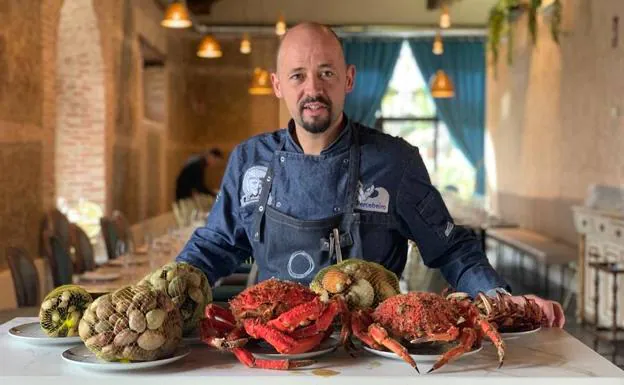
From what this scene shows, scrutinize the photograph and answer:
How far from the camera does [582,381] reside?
5.40 ft

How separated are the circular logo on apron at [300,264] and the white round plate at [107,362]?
2.81ft

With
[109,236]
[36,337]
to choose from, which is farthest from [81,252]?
[36,337]

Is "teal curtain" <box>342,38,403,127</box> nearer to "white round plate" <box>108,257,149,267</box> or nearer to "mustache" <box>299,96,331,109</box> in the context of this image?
"white round plate" <box>108,257,149,267</box>

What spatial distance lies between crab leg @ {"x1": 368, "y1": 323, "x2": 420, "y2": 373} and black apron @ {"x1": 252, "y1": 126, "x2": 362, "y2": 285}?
0.87 m

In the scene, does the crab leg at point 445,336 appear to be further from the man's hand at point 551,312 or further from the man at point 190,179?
the man at point 190,179

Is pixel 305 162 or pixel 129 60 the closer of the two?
pixel 305 162

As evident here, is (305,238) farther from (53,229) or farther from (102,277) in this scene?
(53,229)

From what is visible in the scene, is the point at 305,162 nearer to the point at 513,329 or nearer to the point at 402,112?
the point at 513,329

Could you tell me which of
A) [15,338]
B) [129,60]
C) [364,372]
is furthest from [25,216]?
[364,372]

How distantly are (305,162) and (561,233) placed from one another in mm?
9182

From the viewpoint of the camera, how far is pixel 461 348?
1.67 m

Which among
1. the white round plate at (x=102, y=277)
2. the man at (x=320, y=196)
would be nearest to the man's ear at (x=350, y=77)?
the man at (x=320, y=196)

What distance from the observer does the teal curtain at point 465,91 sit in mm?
17578

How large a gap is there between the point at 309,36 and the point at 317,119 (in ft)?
0.74
